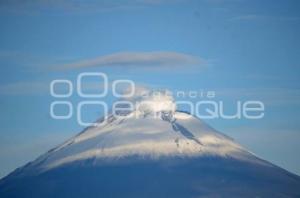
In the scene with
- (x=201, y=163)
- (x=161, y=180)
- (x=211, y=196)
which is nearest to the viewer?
(x=211, y=196)

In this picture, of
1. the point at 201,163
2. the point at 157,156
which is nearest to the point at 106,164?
the point at 157,156

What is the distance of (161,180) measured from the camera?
7631 cm

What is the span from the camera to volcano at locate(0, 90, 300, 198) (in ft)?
240

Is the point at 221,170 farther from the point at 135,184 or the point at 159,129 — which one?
the point at 159,129

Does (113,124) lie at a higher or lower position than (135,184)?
higher

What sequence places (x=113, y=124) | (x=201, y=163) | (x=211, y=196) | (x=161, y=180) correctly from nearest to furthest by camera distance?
(x=211, y=196) < (x=161, y=180) < (x=201, y=163) < (x=113, y=124)

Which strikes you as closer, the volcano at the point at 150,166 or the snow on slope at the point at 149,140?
the volcano at the point at 150,166

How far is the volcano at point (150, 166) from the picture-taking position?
2879 inches

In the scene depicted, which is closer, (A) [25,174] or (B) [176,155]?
(A) [25,174]

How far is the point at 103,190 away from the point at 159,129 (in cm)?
1886

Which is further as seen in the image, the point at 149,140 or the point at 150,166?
the point at 149,140

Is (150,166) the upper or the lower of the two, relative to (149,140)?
lower

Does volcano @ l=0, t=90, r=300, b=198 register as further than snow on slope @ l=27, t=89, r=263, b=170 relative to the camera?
No

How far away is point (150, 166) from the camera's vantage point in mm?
82375
